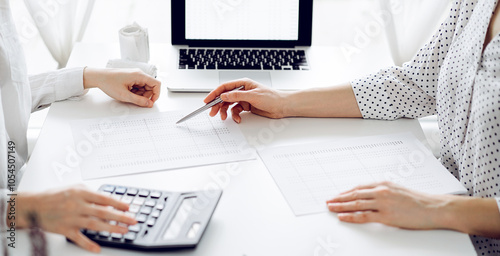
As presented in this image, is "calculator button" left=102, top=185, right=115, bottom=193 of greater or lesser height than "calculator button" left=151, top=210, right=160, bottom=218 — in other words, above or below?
above

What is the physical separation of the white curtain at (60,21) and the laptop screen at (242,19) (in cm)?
51

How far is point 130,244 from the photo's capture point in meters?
0.81

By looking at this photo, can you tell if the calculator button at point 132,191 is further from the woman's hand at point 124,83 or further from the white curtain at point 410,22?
the white curtain at point 410,22

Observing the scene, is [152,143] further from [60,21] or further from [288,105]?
[60,21]

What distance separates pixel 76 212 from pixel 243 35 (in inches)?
32.3

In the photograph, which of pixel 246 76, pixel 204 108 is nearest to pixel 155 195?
pixel 204 108

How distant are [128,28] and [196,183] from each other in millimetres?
566

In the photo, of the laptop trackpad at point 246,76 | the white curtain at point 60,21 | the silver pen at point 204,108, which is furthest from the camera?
the white curtain at point 60,21

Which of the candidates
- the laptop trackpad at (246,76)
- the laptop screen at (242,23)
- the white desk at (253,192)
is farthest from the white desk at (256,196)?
the laptop screen at (242,23)

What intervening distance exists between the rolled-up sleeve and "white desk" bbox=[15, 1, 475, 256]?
0.09ft

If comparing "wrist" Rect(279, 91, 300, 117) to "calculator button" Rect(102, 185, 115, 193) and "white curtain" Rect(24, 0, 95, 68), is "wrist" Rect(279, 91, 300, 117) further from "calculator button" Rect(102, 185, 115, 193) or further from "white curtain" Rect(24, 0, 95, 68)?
"white curtain" Rect(24, 0, 95, 68)

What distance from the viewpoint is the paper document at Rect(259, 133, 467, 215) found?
0.98m

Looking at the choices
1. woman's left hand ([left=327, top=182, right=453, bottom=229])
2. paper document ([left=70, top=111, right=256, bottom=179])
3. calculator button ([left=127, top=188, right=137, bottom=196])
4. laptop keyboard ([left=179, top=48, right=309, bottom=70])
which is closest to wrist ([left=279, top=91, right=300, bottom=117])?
paper document ([left=70, top=111, right=256, bottom=179])

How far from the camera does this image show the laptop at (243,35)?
145cm
